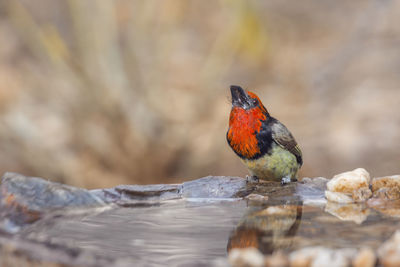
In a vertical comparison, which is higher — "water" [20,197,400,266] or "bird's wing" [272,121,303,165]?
"bird's wing" [272,121,303,165]

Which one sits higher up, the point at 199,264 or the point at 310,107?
the point at 310,107

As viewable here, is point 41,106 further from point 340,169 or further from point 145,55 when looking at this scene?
point 340,169

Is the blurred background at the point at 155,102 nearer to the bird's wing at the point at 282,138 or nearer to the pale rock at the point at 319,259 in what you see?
the bird's wing at the point at 282,138

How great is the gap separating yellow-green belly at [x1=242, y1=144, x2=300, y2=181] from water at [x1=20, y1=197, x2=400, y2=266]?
0.70m

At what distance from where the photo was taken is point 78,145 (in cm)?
907

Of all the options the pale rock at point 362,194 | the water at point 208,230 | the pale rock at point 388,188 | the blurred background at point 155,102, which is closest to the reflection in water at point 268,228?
the water at point 208,230

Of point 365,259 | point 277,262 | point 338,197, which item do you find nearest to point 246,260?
point 277,262

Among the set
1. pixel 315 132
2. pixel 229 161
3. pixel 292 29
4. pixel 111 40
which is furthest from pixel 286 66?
pixel 111 40

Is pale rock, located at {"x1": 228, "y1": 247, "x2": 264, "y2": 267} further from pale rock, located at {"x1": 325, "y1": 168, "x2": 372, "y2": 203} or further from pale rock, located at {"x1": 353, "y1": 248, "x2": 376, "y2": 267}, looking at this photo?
pale rock, located at {"x1": 325, "y1": 168, "x2": 372, "y2": 203}

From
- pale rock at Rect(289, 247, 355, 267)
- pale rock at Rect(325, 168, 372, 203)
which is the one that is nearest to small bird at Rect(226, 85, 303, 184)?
pale rock at Rect(325, 168, 372, 203)

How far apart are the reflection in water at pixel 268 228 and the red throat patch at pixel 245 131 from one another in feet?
2.44

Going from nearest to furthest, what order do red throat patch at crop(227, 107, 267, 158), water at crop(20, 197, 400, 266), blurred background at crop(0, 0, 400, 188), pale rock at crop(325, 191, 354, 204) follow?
1. water at crop(20, 197, 400, 266)
2. pale rock at crop(325, 191, 354, 204)
3. red throat patch at crop(227, 107, 267, 158)
4. blurred background at crop(0, 0, 400, 188)

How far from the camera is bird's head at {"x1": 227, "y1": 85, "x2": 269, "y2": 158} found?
4.00 m

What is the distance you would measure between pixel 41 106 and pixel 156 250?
26.7 ft
